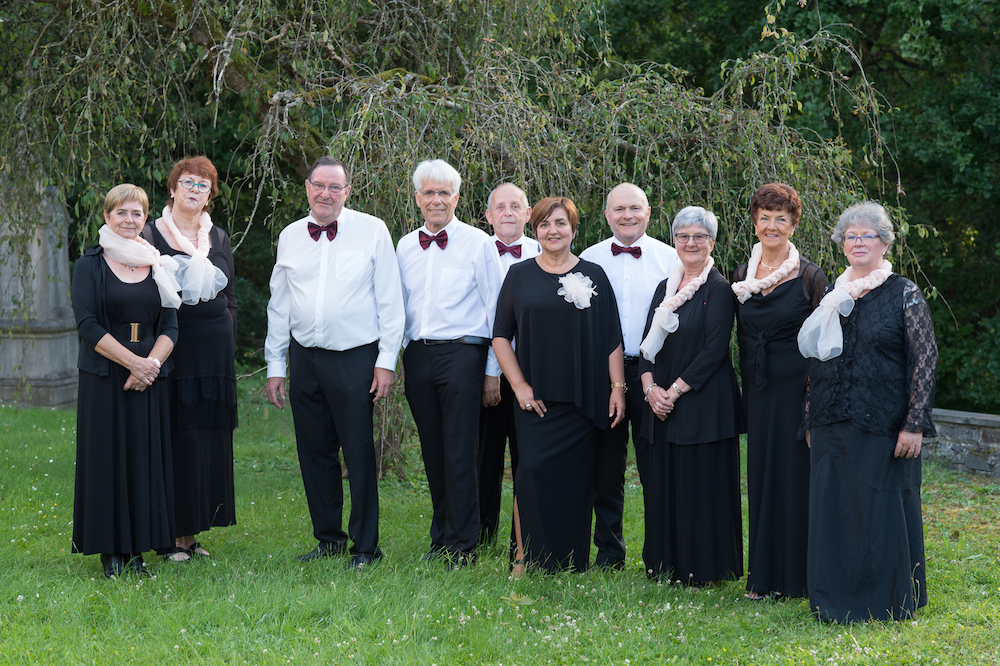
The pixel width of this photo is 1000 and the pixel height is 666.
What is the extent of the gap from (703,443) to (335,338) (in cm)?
169

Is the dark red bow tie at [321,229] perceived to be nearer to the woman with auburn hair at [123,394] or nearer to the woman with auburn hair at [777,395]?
the woman with auburn hair at [123,394]

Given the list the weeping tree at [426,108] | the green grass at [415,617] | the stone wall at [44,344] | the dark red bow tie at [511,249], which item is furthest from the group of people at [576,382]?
the stone wall at [44,344]

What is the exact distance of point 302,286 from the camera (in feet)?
13.8

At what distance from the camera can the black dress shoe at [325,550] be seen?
14.0 ft

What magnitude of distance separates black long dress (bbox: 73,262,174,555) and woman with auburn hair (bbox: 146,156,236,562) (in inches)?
7.1

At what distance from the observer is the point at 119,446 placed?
401 centimetres

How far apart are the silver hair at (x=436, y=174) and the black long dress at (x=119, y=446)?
4.22 feet

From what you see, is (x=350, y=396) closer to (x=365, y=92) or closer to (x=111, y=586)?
(x=111, y=586)

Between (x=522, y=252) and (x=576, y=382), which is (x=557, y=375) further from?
(x=522, y=252)

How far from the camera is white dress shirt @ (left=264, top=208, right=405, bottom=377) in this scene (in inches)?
163

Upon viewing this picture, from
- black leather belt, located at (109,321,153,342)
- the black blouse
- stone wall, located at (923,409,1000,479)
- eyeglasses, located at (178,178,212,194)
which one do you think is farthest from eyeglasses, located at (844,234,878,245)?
stone wall, located at (923,409,1000,479)

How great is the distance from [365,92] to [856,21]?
6.56 m

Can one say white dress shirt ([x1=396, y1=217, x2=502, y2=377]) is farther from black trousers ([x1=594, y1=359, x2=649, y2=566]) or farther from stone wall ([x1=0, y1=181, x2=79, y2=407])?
stone wall ([x1=0, y1=181, x2=79, y2=407])

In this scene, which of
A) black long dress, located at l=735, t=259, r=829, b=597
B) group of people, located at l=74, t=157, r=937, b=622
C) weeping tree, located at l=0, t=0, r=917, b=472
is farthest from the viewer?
weeping tree, located at l=0, t=0, r=917, b=472
